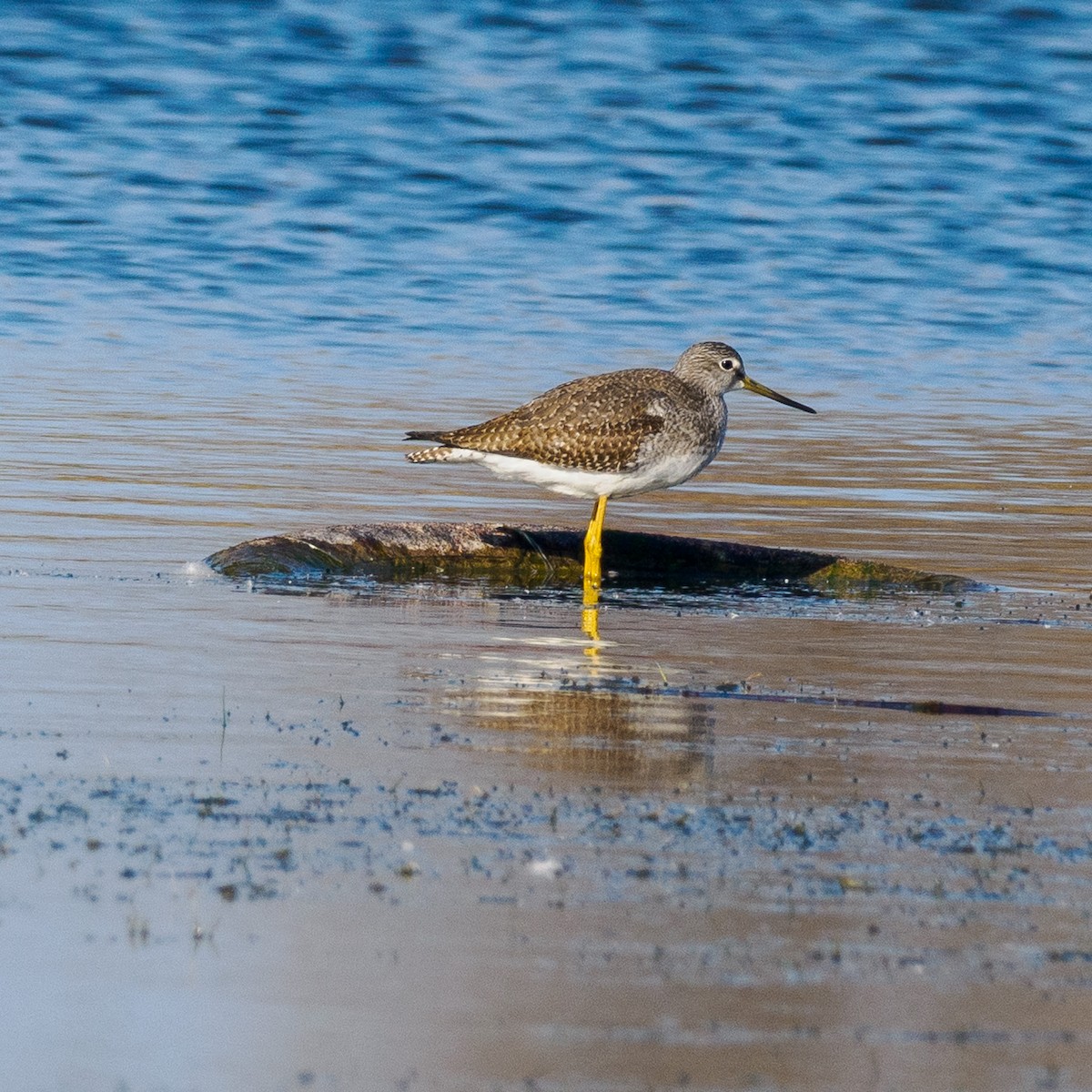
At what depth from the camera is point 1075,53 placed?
127 ft

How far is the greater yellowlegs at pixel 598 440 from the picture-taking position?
11.0m

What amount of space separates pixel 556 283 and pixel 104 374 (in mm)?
9060

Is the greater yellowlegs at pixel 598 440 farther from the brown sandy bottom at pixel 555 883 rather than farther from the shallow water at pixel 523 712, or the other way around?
the brown sandy bottom at pixel 555 883

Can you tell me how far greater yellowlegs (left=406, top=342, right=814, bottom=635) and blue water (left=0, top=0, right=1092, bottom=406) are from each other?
6872 millimetres

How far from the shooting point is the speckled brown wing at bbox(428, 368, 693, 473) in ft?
36.2

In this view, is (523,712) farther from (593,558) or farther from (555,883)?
(593,558)

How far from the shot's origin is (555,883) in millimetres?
4797

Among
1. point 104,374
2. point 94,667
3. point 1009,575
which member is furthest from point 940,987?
point 104,374

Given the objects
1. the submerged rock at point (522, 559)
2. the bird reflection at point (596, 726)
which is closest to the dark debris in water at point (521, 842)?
the bird reflection at point (596, 726)

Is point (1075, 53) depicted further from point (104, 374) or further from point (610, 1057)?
point (610, 1057)

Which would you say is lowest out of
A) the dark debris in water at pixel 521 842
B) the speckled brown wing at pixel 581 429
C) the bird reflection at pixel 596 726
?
the speckled brown wing at pixel 581 429

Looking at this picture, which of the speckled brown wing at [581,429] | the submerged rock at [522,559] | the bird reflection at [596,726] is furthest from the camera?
the speckled brown wing at [581,429]

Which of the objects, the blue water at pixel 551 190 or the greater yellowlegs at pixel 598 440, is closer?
the greater yellowlegs at pixel 598 440

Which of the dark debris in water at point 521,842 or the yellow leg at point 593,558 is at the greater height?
the dark debris in water at point 521,842
